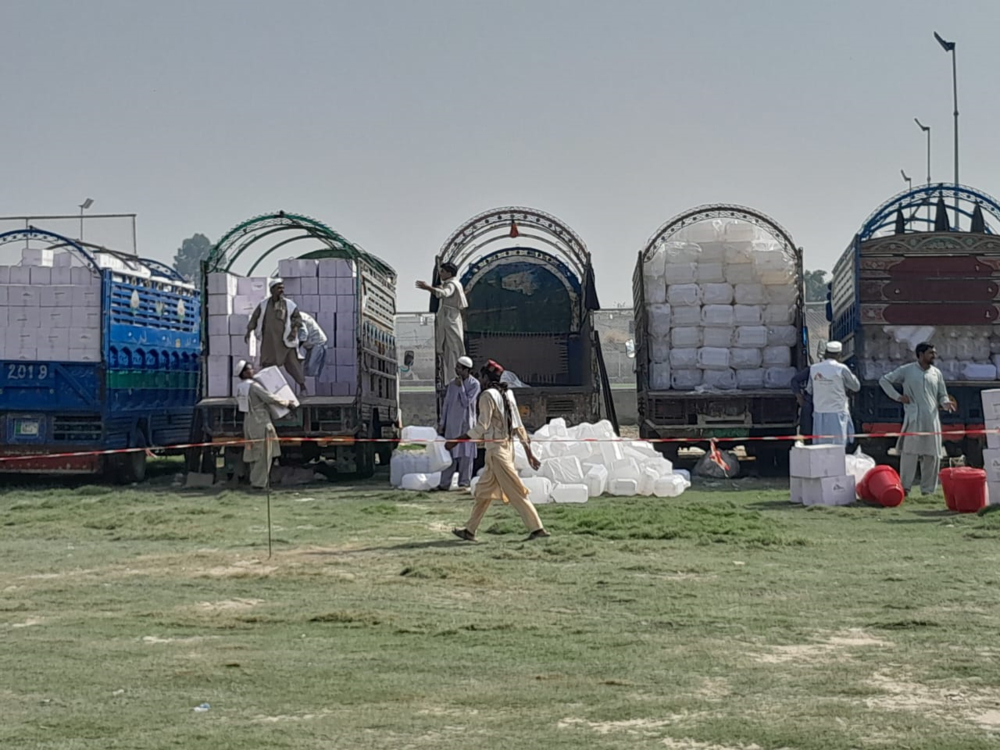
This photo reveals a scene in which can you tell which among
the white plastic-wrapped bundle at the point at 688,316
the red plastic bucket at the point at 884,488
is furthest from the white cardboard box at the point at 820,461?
the white plastic-wrapped bundle at the point at 688,316

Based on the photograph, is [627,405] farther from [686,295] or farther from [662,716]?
[662,716]

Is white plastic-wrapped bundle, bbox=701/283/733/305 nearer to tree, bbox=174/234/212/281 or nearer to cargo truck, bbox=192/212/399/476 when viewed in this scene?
cargo truck, bbox=192/212/399/476

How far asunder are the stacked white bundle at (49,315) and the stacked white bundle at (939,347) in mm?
10311

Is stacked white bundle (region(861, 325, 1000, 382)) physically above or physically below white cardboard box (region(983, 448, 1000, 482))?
above

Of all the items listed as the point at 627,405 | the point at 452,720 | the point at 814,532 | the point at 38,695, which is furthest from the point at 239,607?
the point at 627,405

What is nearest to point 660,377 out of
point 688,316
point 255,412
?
point 688,316

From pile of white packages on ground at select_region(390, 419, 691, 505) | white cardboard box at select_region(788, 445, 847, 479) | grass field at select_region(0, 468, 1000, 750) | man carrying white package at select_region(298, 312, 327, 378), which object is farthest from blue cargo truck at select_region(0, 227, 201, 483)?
white cardboard box at select_region(788, 445, 847, 479)

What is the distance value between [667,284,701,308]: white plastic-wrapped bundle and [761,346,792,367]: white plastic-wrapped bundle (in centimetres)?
115

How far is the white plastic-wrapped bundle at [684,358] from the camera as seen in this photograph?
62.8 ft

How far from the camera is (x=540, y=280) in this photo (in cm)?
2311

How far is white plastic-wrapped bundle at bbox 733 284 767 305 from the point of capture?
19.2 metres

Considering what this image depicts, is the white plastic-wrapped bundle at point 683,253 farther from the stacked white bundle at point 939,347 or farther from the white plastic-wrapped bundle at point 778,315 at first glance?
the stacked white bundle at point 939,347

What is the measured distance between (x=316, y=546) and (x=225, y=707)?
228 inches

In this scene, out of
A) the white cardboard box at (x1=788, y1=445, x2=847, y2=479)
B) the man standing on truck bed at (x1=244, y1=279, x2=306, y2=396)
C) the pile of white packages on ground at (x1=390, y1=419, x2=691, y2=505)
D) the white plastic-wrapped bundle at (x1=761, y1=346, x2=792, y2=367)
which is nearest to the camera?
the white cardboard box at (x1=788, y1=445, x2=847, y2=479)
